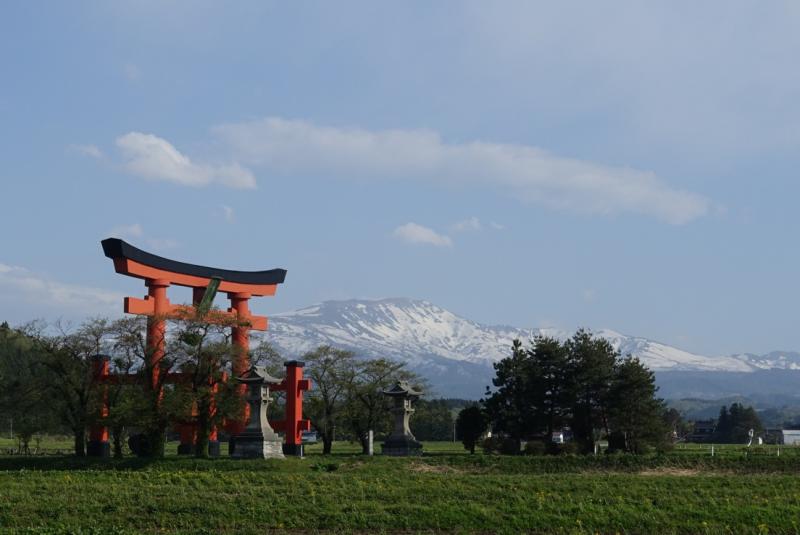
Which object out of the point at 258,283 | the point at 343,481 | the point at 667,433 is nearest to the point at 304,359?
the point at 258,283

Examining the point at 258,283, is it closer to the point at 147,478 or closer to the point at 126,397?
the point at 126,397

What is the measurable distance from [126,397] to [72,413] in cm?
358

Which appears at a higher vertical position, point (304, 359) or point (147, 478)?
point (304, 359)

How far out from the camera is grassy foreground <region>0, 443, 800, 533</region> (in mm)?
26094

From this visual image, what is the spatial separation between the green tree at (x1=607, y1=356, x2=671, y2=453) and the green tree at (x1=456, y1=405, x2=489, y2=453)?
289 inches

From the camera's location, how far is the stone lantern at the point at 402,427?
162 ft

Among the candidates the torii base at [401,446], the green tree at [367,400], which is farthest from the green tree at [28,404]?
the torii base at [401,446]

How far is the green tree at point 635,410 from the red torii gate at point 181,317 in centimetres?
1659

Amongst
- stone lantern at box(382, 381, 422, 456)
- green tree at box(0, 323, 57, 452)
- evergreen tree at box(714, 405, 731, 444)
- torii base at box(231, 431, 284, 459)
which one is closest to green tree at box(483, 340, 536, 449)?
stone lantern at box(382, 381, 422, 456)

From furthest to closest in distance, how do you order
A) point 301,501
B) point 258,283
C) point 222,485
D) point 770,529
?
point 258,283 → point 222,485 → point 301,501 → point 770,529

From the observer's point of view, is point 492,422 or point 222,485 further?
point 492,422

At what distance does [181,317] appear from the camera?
47219mm

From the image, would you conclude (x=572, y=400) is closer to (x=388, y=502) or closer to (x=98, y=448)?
(x=98, y=448)

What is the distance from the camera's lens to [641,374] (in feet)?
172
